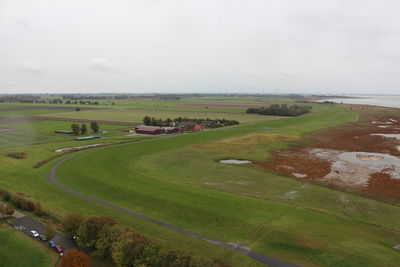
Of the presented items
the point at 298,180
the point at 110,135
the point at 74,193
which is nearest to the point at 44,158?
the point at 74,193

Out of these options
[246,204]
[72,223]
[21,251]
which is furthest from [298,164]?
[21,251]

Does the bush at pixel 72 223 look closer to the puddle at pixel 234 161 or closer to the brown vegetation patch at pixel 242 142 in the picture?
the puddle at pixel 234 161

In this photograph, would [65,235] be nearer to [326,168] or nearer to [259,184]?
[259,184]

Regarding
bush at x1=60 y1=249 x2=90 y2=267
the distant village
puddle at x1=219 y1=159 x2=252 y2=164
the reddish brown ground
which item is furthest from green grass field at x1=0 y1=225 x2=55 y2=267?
the distant village

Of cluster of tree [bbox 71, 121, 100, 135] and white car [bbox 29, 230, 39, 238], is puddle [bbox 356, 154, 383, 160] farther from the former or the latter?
cluster of tree [bbox 71, 121, 100, 135]

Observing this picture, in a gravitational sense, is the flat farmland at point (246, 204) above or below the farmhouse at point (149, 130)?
below

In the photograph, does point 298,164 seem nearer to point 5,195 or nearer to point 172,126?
point 5,195

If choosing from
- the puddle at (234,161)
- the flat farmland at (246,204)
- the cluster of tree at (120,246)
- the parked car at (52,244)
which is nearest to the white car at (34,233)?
the parked car at (52,244)
